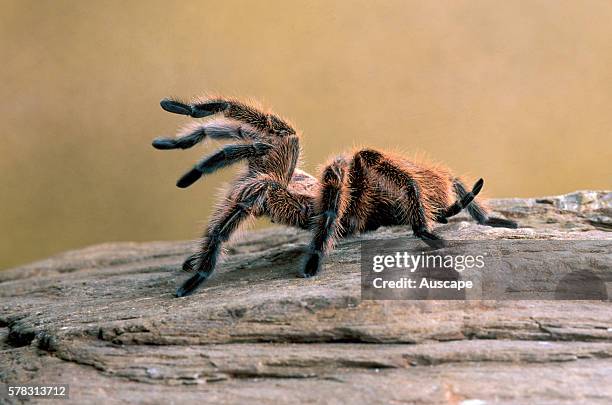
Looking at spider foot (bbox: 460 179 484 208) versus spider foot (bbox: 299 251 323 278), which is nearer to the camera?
spider foot (bbox: 299 251 323 278)

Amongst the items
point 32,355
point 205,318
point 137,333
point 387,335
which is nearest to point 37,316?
point 32,355

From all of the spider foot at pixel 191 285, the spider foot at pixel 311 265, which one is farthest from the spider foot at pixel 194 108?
the spider foot at pixel 311 265

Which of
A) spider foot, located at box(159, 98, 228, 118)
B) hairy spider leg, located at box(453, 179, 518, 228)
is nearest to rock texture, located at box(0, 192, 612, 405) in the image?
hairy spider leg, located at box(453, 179, 518, 228)

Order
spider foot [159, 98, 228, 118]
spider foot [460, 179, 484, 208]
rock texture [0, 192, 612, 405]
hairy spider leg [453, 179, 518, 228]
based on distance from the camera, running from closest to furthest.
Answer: rock texture [0, 192, 612, 405] < spider foot [460, 179, 484, 208] < spider foot [159, 98, 228, 118] < hairy spider leg [453, 179, 518, 228]

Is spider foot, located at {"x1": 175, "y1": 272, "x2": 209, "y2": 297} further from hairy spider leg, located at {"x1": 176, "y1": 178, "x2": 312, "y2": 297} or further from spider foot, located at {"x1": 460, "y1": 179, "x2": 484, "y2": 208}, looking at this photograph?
spider foot, located at {"x1": 460, "y1": 179, "x2": 484, "y2": 208}

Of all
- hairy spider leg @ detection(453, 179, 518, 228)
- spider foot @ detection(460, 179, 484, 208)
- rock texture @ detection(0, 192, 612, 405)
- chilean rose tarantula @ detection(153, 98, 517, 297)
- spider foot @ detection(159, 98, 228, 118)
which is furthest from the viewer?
hairy spider leg @ detection(453, 179, 518, 228)

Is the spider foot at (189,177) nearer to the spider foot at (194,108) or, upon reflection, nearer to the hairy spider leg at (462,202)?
the spider foot at (194,108)

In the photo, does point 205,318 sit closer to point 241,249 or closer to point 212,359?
point 212,359
